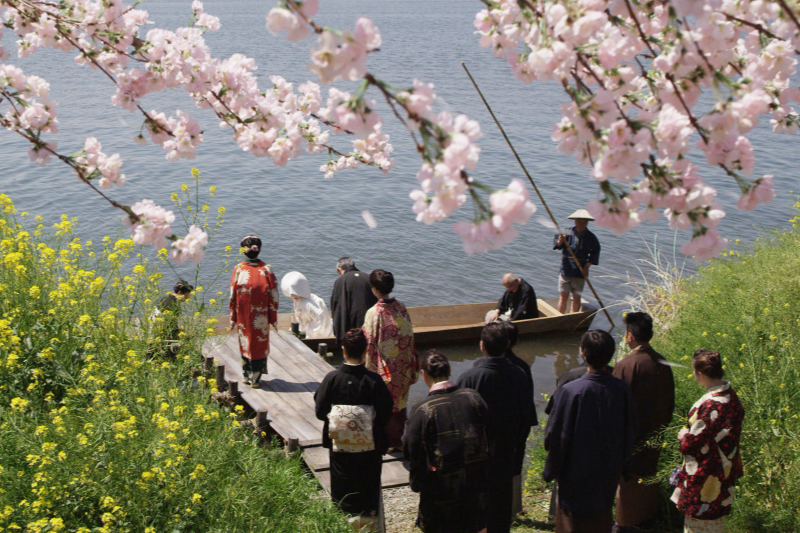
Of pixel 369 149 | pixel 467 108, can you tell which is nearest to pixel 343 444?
pixel 369 149

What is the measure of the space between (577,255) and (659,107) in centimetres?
798

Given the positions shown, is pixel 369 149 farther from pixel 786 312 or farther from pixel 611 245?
pixel 611 245

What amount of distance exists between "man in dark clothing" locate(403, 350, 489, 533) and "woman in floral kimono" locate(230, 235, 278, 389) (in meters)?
3.26

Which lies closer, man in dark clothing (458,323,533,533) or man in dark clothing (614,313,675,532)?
man in dark clothing (458,323,533,533)

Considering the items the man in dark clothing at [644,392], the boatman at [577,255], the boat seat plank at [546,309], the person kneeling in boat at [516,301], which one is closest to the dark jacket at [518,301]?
the person kneeling in boat at [516,301]

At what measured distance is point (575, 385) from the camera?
4562 millimetres

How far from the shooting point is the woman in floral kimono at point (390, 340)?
5984 mm

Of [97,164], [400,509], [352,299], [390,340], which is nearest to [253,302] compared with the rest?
[352,299]

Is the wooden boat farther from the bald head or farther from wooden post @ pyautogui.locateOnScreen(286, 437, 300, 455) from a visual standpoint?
wooden post @ pyautogui.locateOnScreen(286, 437, 300, 455)

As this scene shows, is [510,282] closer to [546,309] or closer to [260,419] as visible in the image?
[546,309]

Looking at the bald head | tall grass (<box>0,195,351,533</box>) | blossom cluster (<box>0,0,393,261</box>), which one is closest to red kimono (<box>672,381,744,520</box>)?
tall grass (<box>0,195,351,533</box>)

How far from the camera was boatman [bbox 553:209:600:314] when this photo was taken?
1038 cm

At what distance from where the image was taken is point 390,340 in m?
6.00

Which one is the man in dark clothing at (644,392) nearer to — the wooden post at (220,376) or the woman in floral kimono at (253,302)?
the woman in floral kimono at (253,302)
